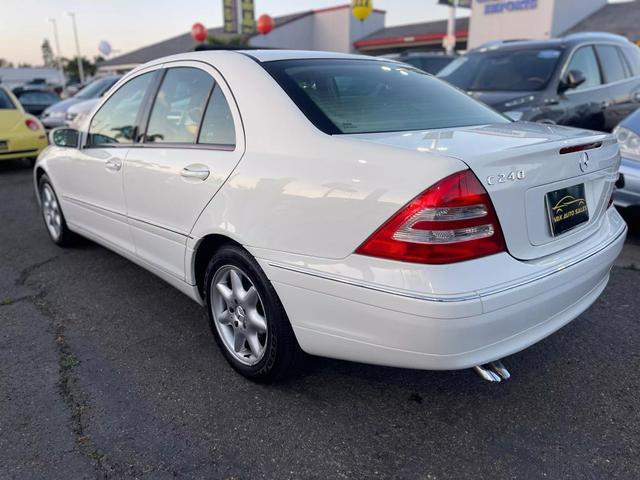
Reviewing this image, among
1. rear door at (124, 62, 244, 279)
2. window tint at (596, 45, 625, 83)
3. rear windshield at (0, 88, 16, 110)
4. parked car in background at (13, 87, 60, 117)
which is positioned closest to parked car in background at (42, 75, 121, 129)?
rear windshield at (0, 88, 16, 110)

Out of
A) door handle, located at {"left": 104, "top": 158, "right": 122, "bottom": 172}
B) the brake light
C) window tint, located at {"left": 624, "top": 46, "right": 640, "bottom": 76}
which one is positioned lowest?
the brake light

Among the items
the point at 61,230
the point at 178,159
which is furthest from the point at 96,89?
the point at 178,159

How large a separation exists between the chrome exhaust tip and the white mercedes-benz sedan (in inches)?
0.4

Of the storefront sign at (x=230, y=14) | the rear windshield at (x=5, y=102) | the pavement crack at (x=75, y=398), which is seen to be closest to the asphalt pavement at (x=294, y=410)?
the pavement crack at (x=75, y=398)

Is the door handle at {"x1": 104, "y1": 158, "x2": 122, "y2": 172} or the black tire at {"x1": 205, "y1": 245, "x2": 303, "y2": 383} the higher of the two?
the door handle at {"x1": 104, "y1": 158, "x2": 122, "y2": 172}

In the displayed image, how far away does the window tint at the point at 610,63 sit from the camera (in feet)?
21.6

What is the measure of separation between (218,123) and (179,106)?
1.62 ft

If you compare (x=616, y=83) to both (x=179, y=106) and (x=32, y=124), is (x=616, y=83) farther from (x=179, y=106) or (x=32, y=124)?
(x=32, y=124)

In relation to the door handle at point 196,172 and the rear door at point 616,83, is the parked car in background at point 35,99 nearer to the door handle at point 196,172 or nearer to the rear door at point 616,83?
the rear door at point 616,83

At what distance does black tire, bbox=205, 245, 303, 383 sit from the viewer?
233cm

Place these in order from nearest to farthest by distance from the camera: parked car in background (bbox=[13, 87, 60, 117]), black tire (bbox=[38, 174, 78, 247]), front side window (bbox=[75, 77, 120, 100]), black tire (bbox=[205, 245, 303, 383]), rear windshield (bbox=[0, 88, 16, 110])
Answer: black tire (bbox=[205, 245, 303, 383]) → black tire (bbox=[38, 174, 78, 247]) → rear windshield (bbox=[0, 88, 16, 110]) → front side window (bbox=[75, 77, 120, 100]) → parked car in background (bbox=[13, 87, 60, 117])

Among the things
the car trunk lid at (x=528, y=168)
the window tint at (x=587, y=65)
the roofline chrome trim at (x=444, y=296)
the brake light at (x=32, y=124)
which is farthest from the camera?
the brake light at (x=32, y=124)

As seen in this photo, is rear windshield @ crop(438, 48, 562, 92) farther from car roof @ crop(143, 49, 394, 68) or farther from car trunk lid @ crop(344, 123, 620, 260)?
car trunk lid @ crop(344, 123, 620, 260)

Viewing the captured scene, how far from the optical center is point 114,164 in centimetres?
342
